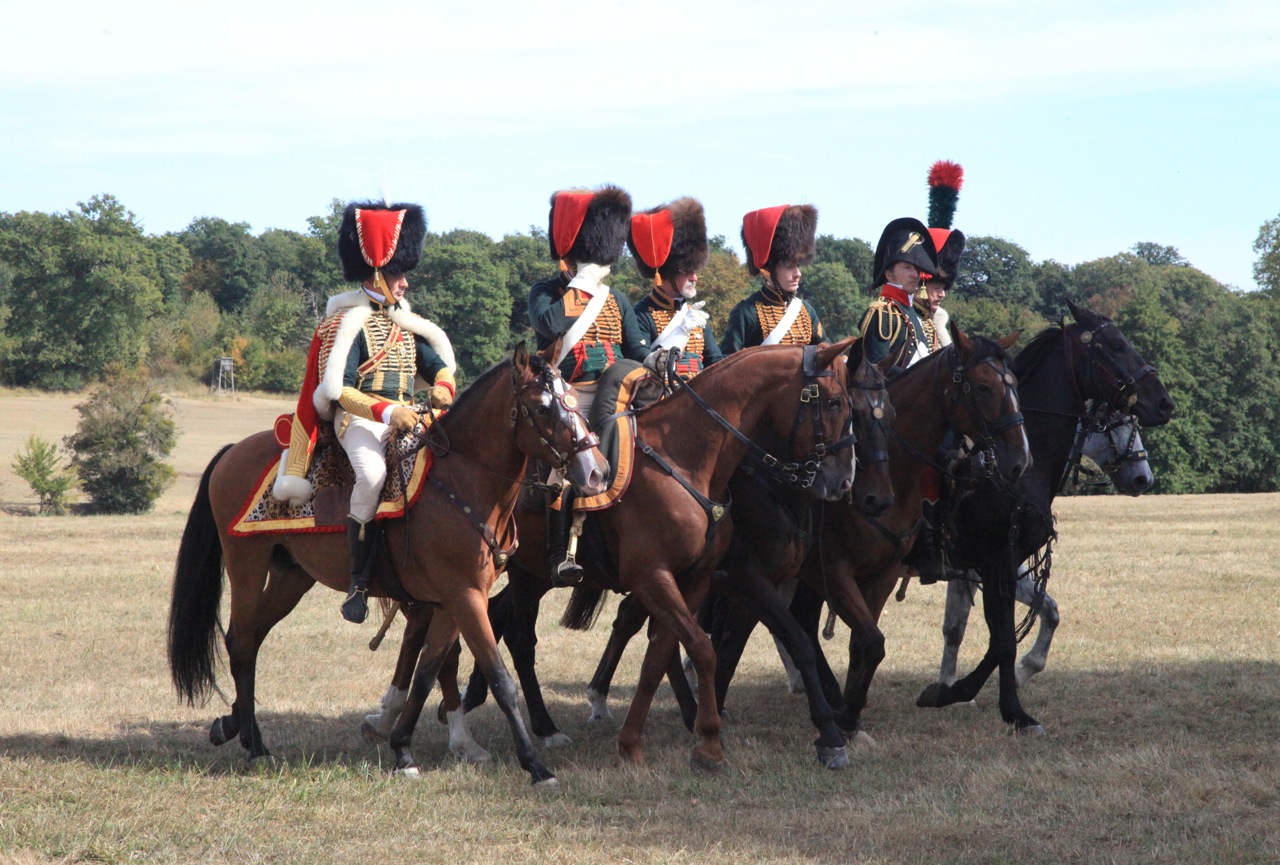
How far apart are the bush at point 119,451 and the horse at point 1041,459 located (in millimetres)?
27885

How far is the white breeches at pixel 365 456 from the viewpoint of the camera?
7.48 metres

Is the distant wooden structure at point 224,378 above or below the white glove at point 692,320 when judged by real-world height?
below

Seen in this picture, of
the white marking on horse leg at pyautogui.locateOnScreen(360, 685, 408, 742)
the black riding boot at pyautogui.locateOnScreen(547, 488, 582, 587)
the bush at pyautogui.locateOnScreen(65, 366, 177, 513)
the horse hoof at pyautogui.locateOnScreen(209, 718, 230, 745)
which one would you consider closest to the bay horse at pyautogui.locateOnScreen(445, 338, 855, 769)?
the black riding boot at pyautogui.locateOnScreen(547, 488, 582, 587)

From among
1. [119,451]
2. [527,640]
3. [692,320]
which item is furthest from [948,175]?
[119,451]

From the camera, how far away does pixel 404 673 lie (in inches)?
330

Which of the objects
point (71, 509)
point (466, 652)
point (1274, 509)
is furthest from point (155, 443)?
point (1274, 509)

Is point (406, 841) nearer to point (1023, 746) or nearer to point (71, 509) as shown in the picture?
point (1023, 746)

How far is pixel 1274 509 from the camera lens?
28.6 m

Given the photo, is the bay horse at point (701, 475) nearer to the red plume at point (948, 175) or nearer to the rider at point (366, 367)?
A: the rider at point (366, 367)

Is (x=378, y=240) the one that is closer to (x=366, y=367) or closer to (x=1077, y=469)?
(x=366, y=367)

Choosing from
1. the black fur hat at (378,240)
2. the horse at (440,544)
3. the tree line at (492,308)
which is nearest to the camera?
the horse at (440,544)

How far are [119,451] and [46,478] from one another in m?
1.83

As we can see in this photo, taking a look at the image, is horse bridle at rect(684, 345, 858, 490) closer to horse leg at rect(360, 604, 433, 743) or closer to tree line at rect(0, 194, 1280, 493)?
horse leg at rect(360, 604, 433, 743)

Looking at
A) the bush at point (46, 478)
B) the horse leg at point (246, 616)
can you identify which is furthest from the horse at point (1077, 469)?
the bush at point (46, 478)
